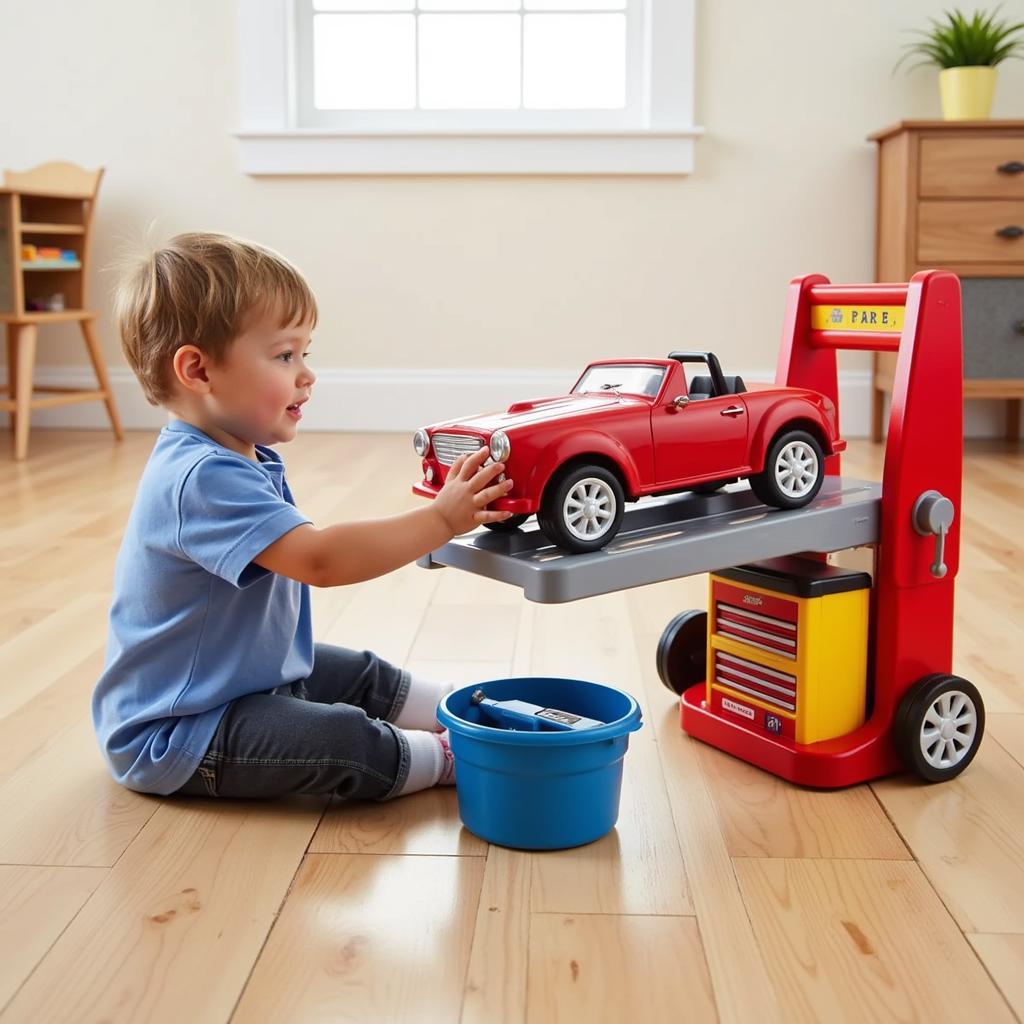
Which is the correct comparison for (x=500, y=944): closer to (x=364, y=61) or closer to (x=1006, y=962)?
(x=1006, y=962)

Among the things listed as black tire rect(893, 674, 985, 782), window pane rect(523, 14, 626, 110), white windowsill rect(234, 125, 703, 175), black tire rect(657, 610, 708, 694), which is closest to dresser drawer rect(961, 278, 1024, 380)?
white windowsill rect(234, 125, 703, 175)

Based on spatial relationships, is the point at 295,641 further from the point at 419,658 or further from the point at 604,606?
the point at 604,606

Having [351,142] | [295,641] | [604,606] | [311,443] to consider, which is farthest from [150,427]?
[295,641]

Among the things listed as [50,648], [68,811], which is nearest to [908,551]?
[68,811]

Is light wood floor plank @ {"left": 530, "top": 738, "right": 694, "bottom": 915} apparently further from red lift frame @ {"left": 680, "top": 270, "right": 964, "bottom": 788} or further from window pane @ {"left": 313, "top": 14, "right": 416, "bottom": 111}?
window pane @ {"left": 313, "top": 14, "right": 416, "bottom": 111}

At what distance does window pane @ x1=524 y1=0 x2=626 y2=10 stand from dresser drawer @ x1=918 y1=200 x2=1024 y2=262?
1.10 metres

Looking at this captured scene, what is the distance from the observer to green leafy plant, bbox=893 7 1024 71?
10.4ft

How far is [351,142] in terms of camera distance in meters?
3.56

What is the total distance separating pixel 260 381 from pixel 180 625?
0.24 m

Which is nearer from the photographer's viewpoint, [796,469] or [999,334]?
[796,469]

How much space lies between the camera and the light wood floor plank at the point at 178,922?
835 mm

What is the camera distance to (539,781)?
41.2 inches

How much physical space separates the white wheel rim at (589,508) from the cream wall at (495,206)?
8.48 ft

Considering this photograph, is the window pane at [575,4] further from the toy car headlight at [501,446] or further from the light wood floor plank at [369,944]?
the light wood floor plank at [369,944]
